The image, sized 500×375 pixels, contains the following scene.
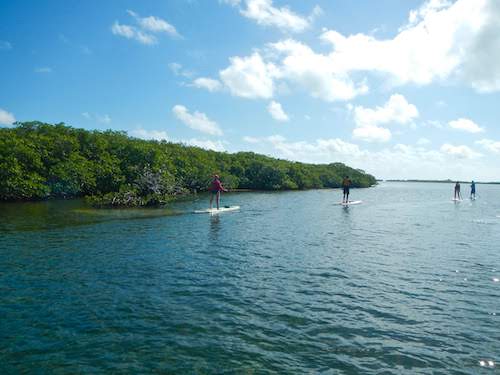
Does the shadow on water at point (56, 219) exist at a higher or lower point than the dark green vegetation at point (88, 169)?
lower

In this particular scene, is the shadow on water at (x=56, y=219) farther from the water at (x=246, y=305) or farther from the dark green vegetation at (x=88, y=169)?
the dark green vegetation at (x=88, y=169)

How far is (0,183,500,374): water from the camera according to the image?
25.8ft

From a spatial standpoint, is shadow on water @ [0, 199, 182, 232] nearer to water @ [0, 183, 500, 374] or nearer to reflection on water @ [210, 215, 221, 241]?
water @ [0, 183, 500, 374]

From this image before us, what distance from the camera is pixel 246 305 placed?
11.0 m

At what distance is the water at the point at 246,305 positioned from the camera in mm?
7867

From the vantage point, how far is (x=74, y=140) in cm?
6072

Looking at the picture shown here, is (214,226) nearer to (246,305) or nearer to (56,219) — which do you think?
(56,219)

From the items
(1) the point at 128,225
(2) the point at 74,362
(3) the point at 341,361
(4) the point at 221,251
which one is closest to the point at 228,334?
(3) the point at 341,361

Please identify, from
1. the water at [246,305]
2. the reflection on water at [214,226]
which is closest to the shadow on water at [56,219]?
the water at [246,305]

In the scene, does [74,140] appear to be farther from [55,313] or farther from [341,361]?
[341,361]

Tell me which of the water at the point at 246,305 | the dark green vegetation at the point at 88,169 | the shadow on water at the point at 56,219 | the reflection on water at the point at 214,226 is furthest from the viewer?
the dark green vegetation at the point at 88,169

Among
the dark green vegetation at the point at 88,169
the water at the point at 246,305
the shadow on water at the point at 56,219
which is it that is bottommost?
the water at the point at 246,305

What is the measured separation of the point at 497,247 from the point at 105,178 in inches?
1981

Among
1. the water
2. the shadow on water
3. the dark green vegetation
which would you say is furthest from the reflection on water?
the dark green vegetation
